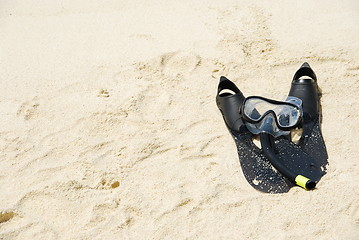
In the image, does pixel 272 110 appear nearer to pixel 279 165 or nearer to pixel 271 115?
pixel 271 115

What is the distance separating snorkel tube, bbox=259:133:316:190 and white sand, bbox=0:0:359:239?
6 cm

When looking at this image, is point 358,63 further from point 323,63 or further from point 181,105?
point 181,105

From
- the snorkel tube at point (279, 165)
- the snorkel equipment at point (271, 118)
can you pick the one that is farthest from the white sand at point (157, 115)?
the snorkel equipment at point (271, 118)

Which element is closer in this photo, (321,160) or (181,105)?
(321,160)

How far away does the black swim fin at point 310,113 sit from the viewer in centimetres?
258

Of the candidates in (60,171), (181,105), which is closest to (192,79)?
(181,105)

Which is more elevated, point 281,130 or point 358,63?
point 358,63

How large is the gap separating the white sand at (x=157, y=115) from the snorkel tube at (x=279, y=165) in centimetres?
6

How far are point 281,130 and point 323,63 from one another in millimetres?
970

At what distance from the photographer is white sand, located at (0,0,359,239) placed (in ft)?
7.54

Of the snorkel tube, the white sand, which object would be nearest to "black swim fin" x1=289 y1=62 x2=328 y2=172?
the white sand

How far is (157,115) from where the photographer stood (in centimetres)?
293

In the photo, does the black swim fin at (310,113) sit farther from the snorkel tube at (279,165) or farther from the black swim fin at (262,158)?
the snorkel tube at (279,165)

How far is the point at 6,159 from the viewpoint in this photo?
269 cm
